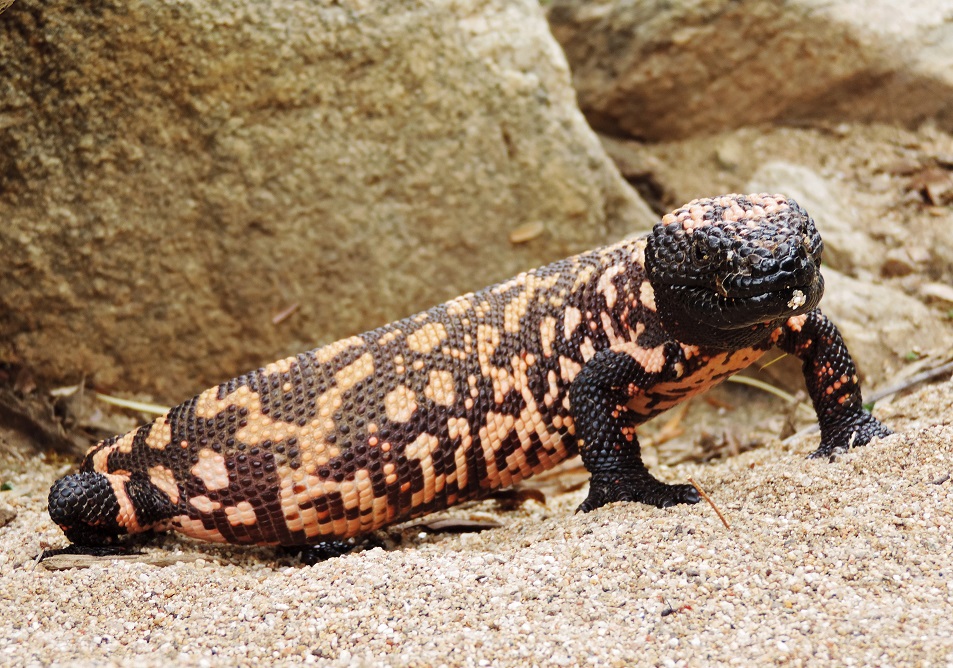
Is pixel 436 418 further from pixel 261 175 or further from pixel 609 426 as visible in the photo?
pixel 261 175

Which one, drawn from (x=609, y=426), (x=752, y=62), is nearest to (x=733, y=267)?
(x=609, y=426)

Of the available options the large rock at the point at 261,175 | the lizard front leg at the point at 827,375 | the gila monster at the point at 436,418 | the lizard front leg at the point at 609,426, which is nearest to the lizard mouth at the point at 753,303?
the gila monster at the point at 436,418

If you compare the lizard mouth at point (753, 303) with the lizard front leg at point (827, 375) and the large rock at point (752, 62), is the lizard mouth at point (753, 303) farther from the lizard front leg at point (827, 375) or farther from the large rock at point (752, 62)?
the large rock at point (752, 62)

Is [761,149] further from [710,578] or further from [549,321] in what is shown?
[710,578]

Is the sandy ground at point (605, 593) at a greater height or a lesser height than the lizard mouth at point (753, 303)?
lesser

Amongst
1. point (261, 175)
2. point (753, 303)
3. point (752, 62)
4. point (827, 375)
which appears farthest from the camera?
point (752, 62)

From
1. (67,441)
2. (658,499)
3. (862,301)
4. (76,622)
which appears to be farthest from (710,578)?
(67,441)
